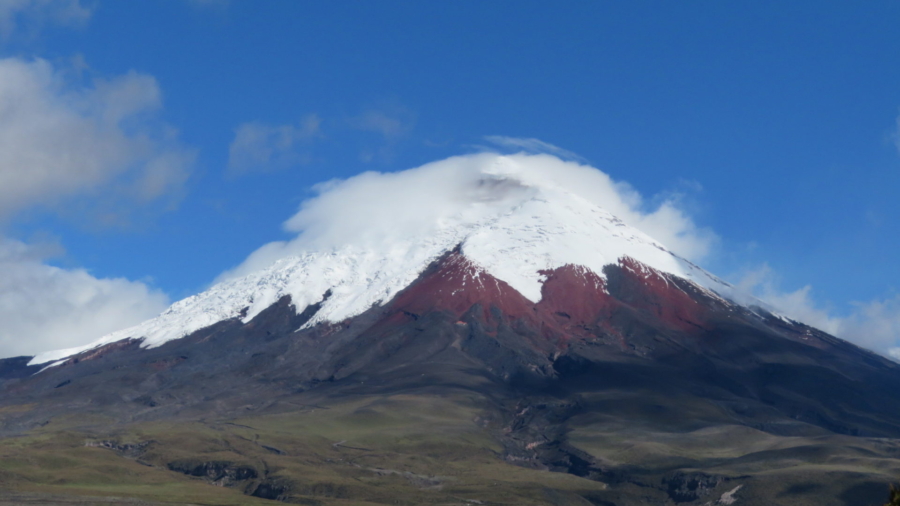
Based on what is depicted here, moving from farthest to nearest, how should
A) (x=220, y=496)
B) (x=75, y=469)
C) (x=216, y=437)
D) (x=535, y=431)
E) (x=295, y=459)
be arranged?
(x=535, y=431), (x=216, y=437), (x=295, y=459), (x=75, y=469), (x=220, y=496)

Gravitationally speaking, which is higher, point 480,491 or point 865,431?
point 865,431

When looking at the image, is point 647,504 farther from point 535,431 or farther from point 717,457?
point 535,431

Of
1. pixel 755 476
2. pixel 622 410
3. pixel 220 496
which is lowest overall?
pixel 220 496

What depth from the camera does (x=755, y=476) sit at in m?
139

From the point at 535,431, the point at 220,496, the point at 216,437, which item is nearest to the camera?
the point at 220,496

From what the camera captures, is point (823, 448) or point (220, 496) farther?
point (823, 448)

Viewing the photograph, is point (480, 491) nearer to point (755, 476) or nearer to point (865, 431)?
point (755, 476)

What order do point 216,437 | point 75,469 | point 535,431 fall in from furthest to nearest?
point 535,431 < point 216,437 < point 75,469

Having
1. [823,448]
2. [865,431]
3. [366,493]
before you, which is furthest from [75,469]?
[865,431]

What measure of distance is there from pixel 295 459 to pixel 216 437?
21.2m

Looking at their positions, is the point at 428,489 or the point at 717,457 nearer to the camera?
the point at 428,489

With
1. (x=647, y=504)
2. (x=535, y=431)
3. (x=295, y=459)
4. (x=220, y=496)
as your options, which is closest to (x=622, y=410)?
(x=535, y=431)

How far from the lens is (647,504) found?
142 m

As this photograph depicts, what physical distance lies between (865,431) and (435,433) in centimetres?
8069
